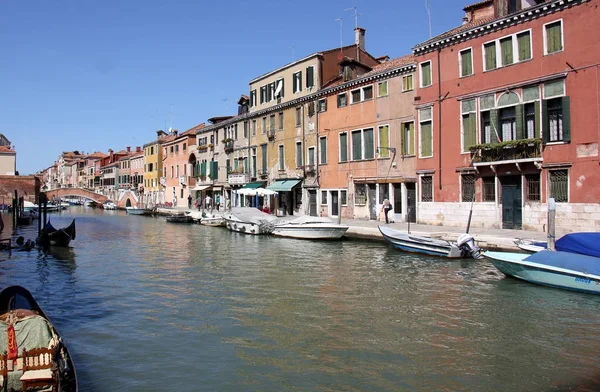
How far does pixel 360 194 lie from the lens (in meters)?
26.5

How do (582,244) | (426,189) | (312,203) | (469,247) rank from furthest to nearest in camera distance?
(312,203), (426,189), (469,247), (582,244)

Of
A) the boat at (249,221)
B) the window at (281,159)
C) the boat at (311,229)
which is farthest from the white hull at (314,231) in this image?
the window at (281,159)

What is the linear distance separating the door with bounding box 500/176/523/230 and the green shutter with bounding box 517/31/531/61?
4490 mm

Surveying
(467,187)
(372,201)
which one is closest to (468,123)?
(467,187)

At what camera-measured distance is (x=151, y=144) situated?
5975 cm

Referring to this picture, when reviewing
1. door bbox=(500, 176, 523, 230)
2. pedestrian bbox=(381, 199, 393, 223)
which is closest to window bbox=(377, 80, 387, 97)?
pedestrian bbox=(381, 199, 393, 223)

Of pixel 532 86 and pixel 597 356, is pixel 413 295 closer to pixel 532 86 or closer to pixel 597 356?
pixel 597 356

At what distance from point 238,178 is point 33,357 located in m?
33.4

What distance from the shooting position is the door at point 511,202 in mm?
18281

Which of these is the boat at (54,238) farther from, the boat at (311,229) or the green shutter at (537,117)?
the green shutter at (537,117)

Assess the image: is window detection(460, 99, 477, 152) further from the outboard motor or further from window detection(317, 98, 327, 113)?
window detection(317, 98, 327, 113)

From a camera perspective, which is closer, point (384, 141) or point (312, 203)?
point (384, 141)

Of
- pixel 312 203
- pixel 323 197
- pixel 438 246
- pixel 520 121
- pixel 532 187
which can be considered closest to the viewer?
pixel 438 246

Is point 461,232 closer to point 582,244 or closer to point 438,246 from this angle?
point 438,246
